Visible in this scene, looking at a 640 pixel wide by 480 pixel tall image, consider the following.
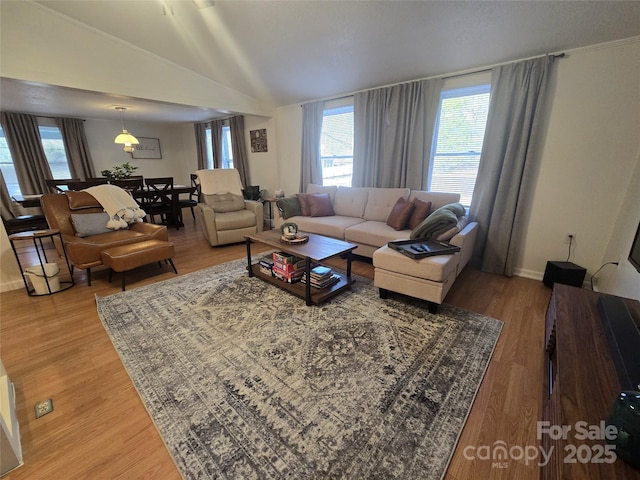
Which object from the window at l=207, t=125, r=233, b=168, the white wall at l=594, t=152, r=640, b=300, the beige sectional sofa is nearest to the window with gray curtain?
the window at l=207, t=125, r=233, b=168

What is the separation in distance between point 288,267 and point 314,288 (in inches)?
12.5

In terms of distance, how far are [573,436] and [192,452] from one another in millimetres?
1405

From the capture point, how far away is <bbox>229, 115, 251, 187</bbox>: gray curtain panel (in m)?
5.57

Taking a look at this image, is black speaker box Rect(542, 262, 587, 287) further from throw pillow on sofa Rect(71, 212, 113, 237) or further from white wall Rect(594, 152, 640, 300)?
throw pillow on sofa Rect(71, 212, 113, 237)

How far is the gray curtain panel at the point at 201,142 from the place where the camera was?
686cm

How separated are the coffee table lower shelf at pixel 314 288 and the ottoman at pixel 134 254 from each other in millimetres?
1082

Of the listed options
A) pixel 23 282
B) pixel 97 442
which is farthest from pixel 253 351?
pixel 23 282

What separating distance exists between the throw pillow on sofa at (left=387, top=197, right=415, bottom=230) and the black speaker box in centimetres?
145

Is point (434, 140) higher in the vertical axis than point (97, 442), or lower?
higher

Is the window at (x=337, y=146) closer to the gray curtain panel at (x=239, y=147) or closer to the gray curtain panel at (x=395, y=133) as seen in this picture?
the gray curtain panel at (x=395, y=133)

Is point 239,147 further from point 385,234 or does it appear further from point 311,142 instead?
point 385,234

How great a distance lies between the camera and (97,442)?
48.0 inches

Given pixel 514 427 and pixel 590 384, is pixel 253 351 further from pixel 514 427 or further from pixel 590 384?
pixel 590 384

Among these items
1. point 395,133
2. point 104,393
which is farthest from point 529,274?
point 104,393
